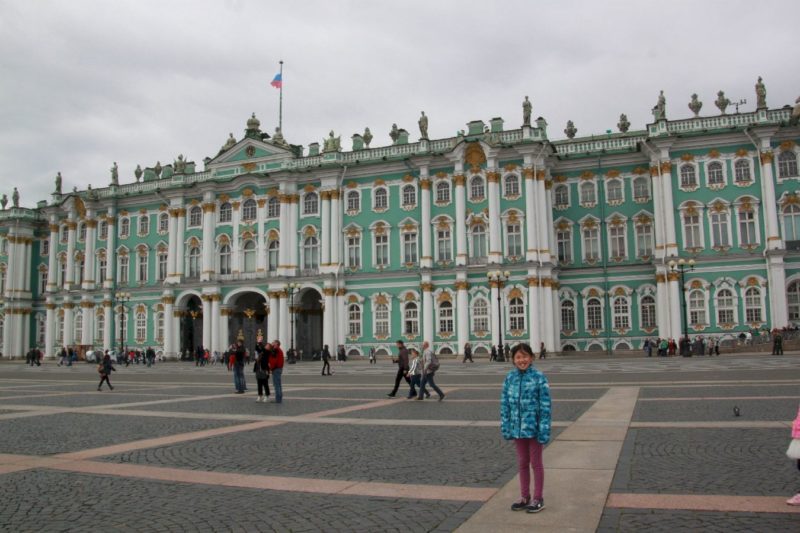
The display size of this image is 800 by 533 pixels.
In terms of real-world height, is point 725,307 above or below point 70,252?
below

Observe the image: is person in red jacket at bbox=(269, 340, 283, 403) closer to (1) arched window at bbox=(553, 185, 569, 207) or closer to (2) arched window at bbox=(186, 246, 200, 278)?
(1) arched window at bbox=(553, 185, 569, 207)

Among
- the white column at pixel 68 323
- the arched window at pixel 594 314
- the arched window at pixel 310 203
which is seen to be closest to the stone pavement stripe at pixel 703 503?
the arched window at pixel 594 314

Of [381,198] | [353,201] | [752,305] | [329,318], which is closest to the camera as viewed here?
[752,305]

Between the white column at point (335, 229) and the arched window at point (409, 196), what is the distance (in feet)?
18.4

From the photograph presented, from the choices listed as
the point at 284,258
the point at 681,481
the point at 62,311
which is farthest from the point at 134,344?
the point at 681,481

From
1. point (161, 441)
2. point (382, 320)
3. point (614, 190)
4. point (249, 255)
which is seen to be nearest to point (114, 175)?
point (249, 255)

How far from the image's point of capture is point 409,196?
54344mm

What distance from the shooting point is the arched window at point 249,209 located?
59031 mm

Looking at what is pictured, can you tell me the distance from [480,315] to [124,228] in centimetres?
→ 3674

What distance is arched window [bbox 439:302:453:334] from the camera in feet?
169

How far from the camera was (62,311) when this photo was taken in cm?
6800

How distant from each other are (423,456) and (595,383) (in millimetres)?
14050

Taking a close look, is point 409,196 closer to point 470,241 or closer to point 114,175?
point 470,241

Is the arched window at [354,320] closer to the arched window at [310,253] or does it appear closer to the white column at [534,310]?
the arched window at [310,253]
